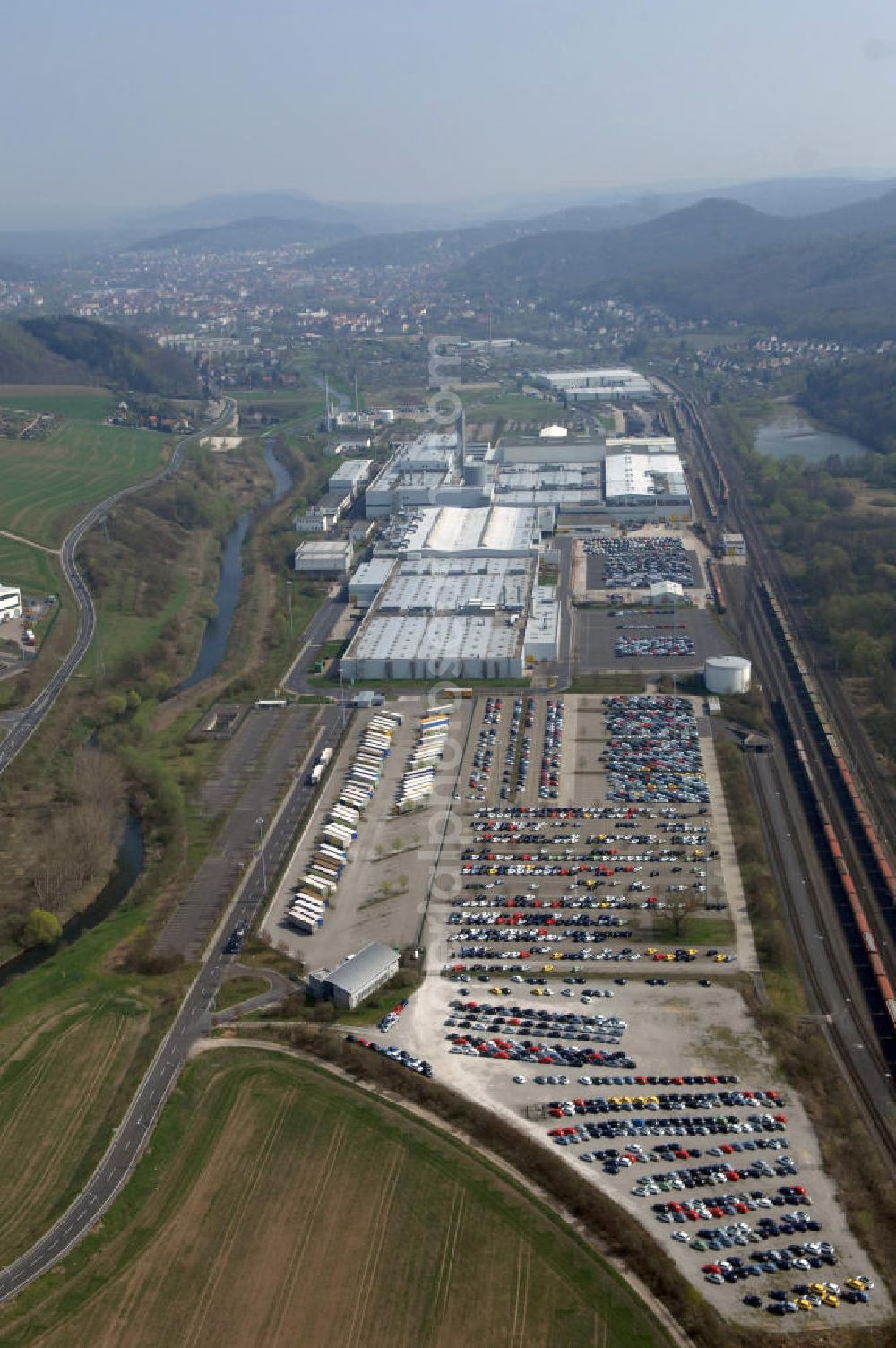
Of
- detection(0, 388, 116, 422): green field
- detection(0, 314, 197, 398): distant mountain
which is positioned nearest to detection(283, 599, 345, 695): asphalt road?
detection(0, 388, 116, 422): green field

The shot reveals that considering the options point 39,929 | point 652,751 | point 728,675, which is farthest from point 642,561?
point 39,929

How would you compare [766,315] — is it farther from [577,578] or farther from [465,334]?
[577,578]

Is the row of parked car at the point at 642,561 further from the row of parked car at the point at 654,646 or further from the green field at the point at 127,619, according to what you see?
the green field at the point at 127,619

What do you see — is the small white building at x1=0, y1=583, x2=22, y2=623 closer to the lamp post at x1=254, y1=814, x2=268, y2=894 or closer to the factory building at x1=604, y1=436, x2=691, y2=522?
the lamp post at x1=254, y1=814, x2=268, y2=894

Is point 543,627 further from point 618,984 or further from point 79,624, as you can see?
point 618,984

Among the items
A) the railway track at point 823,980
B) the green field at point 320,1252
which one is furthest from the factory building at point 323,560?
the green field at point 320,1252

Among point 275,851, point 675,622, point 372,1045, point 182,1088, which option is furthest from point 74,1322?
point 675,622
